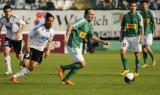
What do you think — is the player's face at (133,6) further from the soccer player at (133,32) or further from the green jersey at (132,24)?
the green jersey at (132,24)

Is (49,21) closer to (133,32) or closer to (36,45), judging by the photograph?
(36,45)

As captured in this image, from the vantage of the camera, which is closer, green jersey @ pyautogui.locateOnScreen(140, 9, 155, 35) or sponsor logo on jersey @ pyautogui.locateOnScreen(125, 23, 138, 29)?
sponsor logo on jersey @ pyautogui.locateOnScreen(125, 23, 138, 29)

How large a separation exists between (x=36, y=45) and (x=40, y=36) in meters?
0.39

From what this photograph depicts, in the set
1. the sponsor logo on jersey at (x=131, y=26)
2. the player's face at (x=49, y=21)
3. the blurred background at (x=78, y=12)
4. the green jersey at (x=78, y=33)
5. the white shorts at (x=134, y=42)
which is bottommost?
the blurred background at (x=78, y=12)

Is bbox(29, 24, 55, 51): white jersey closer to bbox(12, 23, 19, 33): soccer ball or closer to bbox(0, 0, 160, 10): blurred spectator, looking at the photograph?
bbox(12, 23, 19, 33): soccer ball

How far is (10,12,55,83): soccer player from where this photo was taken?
1697 cm

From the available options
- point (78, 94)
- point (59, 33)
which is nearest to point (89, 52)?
point (59, 33)

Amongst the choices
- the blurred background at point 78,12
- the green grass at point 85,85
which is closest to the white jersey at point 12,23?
the green grass at point 85,85

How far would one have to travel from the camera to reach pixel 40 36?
56.6ft

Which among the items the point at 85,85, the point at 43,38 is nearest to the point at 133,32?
the point at 43,38

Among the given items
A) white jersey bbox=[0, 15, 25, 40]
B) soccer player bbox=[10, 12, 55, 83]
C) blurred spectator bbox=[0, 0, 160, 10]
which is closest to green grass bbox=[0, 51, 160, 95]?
soccer player bbox=[10, 12, 55, 83]

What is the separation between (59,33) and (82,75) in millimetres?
16878

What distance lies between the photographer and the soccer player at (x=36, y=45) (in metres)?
17.0

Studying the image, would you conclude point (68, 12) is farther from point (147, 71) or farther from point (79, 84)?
point (79, 84)
